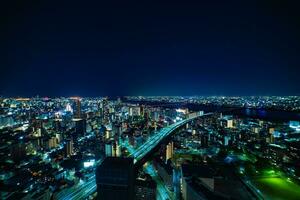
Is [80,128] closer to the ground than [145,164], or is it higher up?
higher up

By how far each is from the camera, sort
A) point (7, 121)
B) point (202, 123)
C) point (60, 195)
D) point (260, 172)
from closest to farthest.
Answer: point (60, 195), point (260, 172), point (7, 121), point (202, 123)

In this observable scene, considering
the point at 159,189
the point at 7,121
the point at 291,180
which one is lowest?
the point at 159,189

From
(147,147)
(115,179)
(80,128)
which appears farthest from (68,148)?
(115,179)

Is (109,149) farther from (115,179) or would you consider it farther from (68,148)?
(115,179)

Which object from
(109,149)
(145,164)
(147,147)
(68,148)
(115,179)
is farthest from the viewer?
(147,147)

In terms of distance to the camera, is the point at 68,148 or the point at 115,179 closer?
the point at 115,179

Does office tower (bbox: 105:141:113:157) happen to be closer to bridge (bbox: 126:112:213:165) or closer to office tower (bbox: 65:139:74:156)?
bridge (bbox: 126:112:213:165)

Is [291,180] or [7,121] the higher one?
[7,121]

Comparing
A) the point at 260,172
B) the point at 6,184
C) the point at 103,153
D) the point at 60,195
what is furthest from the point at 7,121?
the point at 260,172

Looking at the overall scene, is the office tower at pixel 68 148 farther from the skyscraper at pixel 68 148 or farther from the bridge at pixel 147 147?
the bridge at pixel 147 147

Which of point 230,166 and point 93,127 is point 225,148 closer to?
point 230,166
